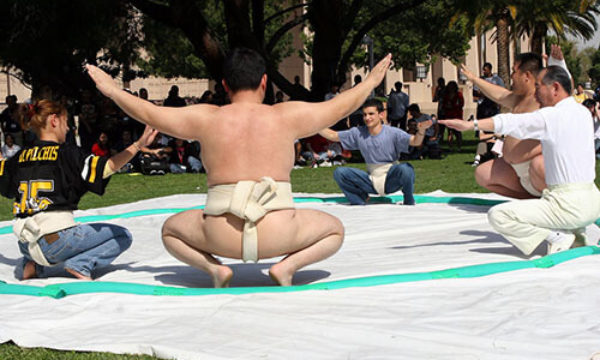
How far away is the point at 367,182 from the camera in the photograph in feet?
22.5

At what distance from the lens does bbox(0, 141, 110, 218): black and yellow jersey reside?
4016 millimetres

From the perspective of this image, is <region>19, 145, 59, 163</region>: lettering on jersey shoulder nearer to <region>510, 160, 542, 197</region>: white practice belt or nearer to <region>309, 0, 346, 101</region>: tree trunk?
<region>510, 160, 542, 197</region>: white practice belt

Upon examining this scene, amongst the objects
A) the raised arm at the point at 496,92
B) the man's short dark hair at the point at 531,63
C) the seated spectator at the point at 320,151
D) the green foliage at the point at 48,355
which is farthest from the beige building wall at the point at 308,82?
the green foliage at the point at 48,355

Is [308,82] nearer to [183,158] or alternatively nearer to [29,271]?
[183,158]

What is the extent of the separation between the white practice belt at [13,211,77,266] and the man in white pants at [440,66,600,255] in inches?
87.4

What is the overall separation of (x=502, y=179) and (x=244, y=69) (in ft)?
8.79

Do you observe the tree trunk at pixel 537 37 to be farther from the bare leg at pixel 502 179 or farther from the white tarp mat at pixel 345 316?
the white tarp mat at pixel 345 316

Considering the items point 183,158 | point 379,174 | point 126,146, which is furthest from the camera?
point 126,146

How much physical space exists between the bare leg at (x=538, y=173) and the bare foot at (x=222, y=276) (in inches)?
92.1

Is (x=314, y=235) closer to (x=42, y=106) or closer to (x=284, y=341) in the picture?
(x=284, y=341)

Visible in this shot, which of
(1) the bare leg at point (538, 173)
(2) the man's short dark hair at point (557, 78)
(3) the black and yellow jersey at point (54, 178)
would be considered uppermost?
(2) the man's short dark hair at point (557, 78)

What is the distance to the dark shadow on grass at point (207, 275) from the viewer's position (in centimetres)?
403

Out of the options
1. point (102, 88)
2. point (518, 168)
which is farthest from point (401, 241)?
point (102, 88)

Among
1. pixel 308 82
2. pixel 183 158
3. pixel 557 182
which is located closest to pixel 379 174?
pixel 557 182
